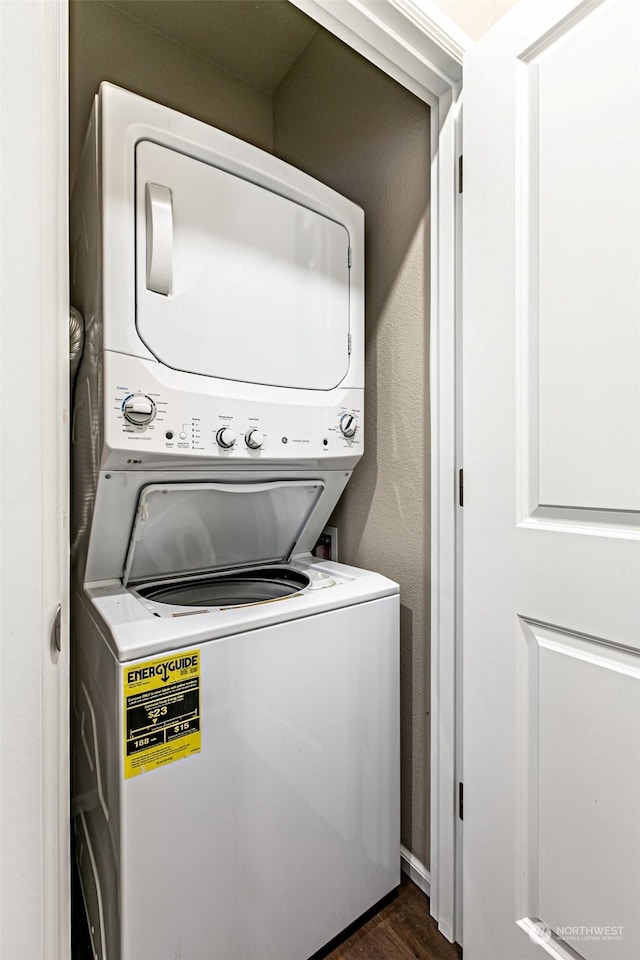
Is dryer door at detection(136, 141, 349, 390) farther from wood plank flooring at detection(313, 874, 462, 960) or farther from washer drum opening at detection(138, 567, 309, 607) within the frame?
wood plank flooring at detection(313, 874, 462, 960)

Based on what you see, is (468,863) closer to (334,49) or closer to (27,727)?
(27,727)

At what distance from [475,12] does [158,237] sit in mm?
1056

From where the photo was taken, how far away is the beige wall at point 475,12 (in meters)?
1.26

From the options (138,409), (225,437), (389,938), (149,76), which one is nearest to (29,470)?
(138,409)

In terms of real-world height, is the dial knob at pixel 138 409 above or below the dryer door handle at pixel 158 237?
below

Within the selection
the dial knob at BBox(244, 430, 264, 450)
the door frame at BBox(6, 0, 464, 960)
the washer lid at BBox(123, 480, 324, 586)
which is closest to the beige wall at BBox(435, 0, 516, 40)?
the door frame at BBox(6, 0, 464, 960)

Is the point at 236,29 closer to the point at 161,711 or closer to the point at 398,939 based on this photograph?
the point at 161,711

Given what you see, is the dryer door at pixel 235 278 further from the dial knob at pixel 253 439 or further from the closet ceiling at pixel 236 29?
the closet ceiling at pixel 236 29

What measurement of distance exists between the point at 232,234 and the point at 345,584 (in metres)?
0.99

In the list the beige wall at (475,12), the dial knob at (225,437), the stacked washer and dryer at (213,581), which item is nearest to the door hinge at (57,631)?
the stacked washer and dryer at (213,581)

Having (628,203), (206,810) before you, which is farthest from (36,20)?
(206,810)

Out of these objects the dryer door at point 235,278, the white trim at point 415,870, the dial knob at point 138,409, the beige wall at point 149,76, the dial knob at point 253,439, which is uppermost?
the beige wall at point 149,76

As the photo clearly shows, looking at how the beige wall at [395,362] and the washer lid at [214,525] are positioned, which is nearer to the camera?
the washer lid at [214,525]

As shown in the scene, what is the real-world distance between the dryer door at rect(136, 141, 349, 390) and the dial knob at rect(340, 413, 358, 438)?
11 centimetres
